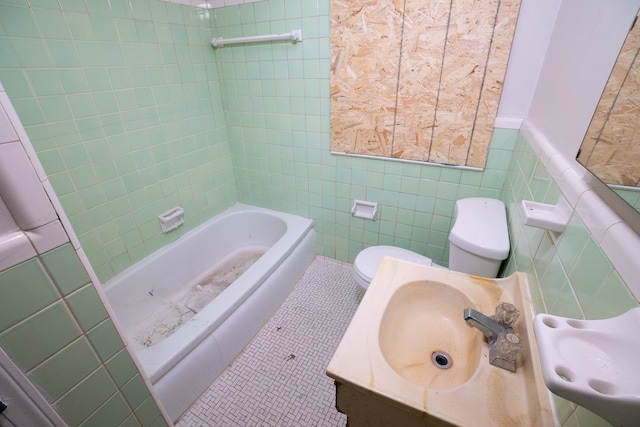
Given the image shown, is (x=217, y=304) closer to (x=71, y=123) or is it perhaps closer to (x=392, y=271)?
(x=392, y=271)

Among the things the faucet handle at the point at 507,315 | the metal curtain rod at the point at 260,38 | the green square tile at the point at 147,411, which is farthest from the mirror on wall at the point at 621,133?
the metal curtain rod at the point at 260,38

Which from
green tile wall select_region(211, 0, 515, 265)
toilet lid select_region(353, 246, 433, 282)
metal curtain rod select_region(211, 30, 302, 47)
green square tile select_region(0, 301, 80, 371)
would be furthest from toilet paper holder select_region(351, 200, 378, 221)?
green square tile select_region(0, 301, 80, 371)

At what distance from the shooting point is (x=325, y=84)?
173 cm

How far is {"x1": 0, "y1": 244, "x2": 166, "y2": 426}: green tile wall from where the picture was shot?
0.58 meters

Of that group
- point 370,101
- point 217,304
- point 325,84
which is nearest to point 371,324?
point 217,304

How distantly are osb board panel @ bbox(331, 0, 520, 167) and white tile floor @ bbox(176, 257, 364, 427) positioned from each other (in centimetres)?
Result: 112

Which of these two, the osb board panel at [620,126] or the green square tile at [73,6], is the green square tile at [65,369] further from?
the green square tile at [73,6]

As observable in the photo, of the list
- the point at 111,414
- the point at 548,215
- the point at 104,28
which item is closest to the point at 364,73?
the point at 548,215

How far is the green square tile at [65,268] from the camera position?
0.61 m

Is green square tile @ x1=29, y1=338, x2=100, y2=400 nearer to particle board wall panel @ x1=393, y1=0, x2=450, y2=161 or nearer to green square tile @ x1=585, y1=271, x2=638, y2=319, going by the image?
green square tile @ x1=585, y1=271, x2=638, y2=319

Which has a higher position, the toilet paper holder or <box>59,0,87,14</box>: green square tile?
<box>59,0,87,14</box>: green square tile

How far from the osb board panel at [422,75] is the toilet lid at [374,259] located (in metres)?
0.60

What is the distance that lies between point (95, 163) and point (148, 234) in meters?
0.54

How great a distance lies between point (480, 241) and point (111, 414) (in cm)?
140
